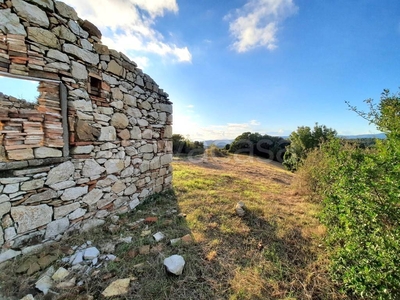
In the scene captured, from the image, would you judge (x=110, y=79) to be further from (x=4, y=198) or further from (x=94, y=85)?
(x=4, y=198)

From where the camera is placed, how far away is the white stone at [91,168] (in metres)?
2.78

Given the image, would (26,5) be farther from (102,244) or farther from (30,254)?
(102,244)

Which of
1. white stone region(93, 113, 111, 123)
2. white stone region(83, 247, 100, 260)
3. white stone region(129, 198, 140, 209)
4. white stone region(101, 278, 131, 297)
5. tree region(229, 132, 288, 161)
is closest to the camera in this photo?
white stone region(101, 278, 131, 297)

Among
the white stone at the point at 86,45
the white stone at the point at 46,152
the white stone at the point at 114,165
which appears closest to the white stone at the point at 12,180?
the white stone at the point at 46,152

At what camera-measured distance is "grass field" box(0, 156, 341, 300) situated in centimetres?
188

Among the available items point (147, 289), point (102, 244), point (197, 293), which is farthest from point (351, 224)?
point (102, 244)

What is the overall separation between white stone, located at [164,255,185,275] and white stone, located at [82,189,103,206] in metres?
1.61

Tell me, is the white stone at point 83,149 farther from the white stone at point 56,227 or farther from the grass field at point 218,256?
the grass field at point 218,256

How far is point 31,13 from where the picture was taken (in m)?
2.12

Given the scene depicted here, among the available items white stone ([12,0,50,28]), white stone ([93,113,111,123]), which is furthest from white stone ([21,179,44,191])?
white stone ([12,0,50,28])

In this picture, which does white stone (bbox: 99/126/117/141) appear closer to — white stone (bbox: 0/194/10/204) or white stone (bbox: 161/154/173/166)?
white stone (bbox: 0/194/10/204)

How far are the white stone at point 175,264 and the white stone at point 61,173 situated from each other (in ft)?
5.89

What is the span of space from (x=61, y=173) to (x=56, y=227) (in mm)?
743

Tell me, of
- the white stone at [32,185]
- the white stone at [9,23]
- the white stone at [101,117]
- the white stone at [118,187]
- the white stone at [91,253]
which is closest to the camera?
the white stone at [9,23]
